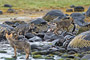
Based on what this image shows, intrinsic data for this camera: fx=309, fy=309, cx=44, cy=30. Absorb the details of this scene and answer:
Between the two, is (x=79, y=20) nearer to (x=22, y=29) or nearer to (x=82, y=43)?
(x=22, y=29)

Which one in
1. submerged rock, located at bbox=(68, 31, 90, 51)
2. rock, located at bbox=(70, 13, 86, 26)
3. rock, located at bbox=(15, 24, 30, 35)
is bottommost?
rock, located at bbox=(70, 13, 86, 26)

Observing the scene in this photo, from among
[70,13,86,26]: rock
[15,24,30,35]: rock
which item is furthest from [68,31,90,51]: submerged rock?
[70,13,86,26]: rock

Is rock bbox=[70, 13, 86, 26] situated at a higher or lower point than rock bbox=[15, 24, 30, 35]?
lower

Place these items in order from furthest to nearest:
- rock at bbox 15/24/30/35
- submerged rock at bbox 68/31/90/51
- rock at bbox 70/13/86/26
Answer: rock at bbox 70/13/86/26, rock at bbox 15/24/30/35, submerged rock at bbox 68/31/90/51

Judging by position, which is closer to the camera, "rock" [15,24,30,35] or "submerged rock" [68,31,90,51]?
"submerged rock" [68,31,90,51]

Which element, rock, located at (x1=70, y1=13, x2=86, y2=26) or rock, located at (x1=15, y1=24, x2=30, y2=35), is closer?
rock, located at (x1=15, y1=24, x2=30, y2=35)

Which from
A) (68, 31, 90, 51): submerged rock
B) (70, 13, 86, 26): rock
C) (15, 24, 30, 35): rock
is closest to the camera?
(68, 31, 90, 51): submerged rock

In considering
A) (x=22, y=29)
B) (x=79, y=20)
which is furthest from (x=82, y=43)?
(x=79, y=20)

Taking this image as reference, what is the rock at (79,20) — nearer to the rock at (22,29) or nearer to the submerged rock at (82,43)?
the rock at (22,29)

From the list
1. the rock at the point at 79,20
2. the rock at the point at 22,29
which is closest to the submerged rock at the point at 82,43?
the rock at the point at 22,29

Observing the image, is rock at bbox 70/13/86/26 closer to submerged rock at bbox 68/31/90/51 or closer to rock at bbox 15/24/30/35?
rock at bbox 15/24/30/35

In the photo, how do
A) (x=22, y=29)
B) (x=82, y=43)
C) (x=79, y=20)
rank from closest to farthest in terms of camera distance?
(x=82, y=43) < (x=22, y=29) < (x=79, y=20)

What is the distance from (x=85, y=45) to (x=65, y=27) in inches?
234

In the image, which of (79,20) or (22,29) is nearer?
(22,29)
